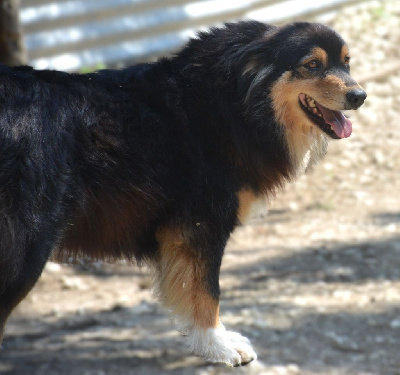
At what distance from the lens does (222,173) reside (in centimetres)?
421

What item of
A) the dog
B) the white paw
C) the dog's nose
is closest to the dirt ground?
the white paw

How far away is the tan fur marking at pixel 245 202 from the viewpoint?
4.30m

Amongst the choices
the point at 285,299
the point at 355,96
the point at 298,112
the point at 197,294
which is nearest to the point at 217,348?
the point at 197,294

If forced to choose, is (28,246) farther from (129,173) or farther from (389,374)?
(389,374)

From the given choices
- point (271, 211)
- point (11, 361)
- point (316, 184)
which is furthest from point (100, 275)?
point (316, 184)

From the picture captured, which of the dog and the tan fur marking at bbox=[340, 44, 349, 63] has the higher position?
the tan fur marking at bbox=[340, 44, 349, 63]

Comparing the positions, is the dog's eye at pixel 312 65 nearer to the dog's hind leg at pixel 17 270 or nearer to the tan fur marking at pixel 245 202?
the tan fur marking at pixel 245 202

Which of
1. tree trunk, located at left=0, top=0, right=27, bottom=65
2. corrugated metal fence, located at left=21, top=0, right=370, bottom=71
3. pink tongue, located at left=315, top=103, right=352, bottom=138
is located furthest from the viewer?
corrugated metal fence, located at left=21, top=0, right=370, bottom=71

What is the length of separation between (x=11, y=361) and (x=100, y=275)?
1416 millimetres

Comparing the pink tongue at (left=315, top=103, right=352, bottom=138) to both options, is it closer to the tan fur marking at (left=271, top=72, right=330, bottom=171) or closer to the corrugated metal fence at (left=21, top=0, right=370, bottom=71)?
the tan fur marking at (left=271, top=72, right=330, bottom=171)

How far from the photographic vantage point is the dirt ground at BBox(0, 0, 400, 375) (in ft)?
21.5

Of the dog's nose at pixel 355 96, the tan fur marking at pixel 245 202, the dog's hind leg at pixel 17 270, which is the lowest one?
the dog's hind leg at pixel 17 270

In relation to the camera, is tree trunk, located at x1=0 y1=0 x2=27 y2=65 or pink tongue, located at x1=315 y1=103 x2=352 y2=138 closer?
pink tongue, located at x1=315 y1=103 x2=352 y2=138

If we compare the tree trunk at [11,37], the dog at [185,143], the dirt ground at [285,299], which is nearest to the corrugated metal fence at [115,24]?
the tree trunk at [11,37]
